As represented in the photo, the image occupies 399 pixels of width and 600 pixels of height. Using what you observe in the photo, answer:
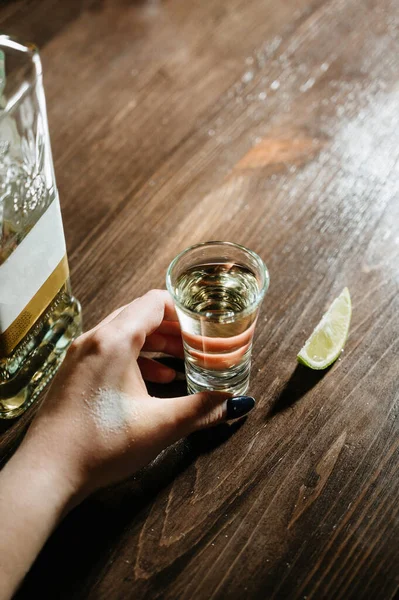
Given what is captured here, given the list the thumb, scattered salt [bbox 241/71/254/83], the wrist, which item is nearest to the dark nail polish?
the thumb

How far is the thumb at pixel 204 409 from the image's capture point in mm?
863

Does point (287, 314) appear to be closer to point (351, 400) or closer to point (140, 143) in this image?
point (351, 400)

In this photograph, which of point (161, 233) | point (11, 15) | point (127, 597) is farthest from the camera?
point (11, 15)

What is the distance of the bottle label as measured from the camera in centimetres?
84

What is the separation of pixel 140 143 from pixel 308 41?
0.47m

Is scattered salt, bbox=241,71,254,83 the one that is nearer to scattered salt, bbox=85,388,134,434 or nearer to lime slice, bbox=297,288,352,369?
lime slice, bbox=297,288,352,369

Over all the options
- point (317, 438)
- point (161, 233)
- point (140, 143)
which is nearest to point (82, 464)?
point (317, 438)

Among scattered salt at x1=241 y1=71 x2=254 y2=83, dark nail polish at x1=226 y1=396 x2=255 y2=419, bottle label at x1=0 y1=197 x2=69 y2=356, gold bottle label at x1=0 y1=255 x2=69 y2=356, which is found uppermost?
bottle label at x1=0 y1=197 x2=69 y2=356

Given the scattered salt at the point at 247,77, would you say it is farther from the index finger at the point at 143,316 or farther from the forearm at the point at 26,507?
the forearm at the point at 26,507

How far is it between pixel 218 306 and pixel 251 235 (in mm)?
239

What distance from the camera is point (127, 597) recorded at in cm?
77

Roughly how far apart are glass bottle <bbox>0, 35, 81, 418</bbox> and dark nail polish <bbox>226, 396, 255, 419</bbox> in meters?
0.28

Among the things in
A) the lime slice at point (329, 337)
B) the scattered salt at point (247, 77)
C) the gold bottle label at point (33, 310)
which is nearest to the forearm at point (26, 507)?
the gold bottle label at point (33, 310)

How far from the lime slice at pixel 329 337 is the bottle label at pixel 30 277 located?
14.1 inches
